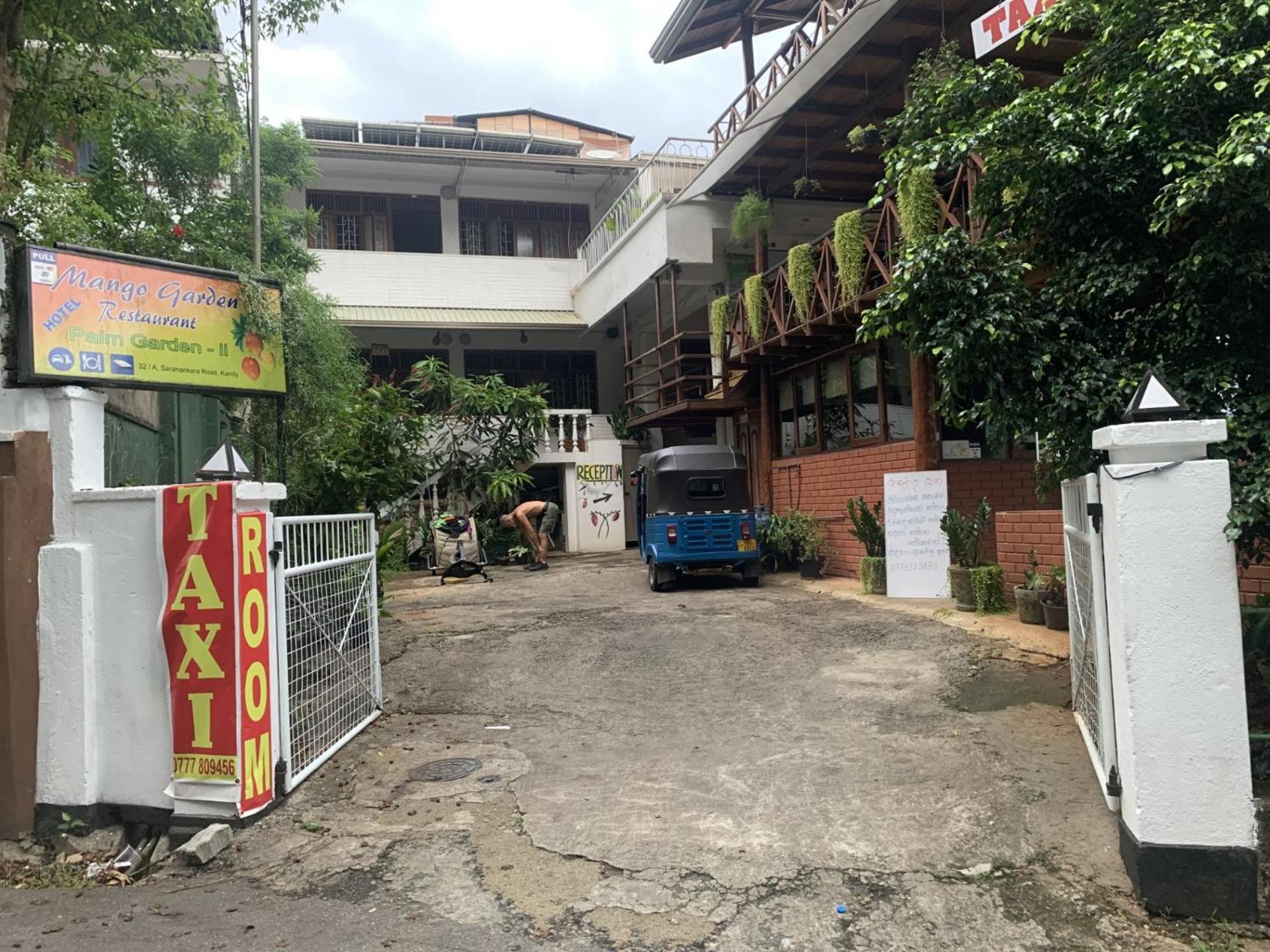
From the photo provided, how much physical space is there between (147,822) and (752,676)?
170 inches

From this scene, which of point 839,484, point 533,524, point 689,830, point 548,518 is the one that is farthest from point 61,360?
point 533,524

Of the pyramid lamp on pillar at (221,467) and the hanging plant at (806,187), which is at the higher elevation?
the hanging plant at (806,187)

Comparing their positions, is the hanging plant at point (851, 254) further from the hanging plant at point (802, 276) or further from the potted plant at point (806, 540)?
the potted plant at point (806, 540)

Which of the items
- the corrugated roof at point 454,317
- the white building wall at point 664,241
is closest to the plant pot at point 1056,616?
the white building wall at point 664,241

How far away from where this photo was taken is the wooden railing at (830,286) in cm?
917

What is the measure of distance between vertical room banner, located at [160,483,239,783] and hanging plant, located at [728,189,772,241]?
11097 mm

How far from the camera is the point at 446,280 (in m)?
21.3

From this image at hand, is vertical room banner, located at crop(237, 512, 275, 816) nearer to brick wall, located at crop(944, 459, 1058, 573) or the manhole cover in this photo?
the manhole cover

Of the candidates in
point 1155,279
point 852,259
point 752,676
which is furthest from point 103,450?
point 852,259

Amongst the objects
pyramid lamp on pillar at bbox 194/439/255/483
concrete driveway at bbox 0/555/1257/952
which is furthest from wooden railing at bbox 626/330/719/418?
pyramid lamp on pillar at bbox 194/439/255/483

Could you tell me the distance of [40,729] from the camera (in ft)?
14.7

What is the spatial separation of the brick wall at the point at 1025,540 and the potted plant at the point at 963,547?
255mm

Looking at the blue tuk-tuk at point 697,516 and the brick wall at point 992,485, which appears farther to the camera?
the blue tuk-tuk at point 697,516

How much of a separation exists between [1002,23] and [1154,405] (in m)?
5.89
